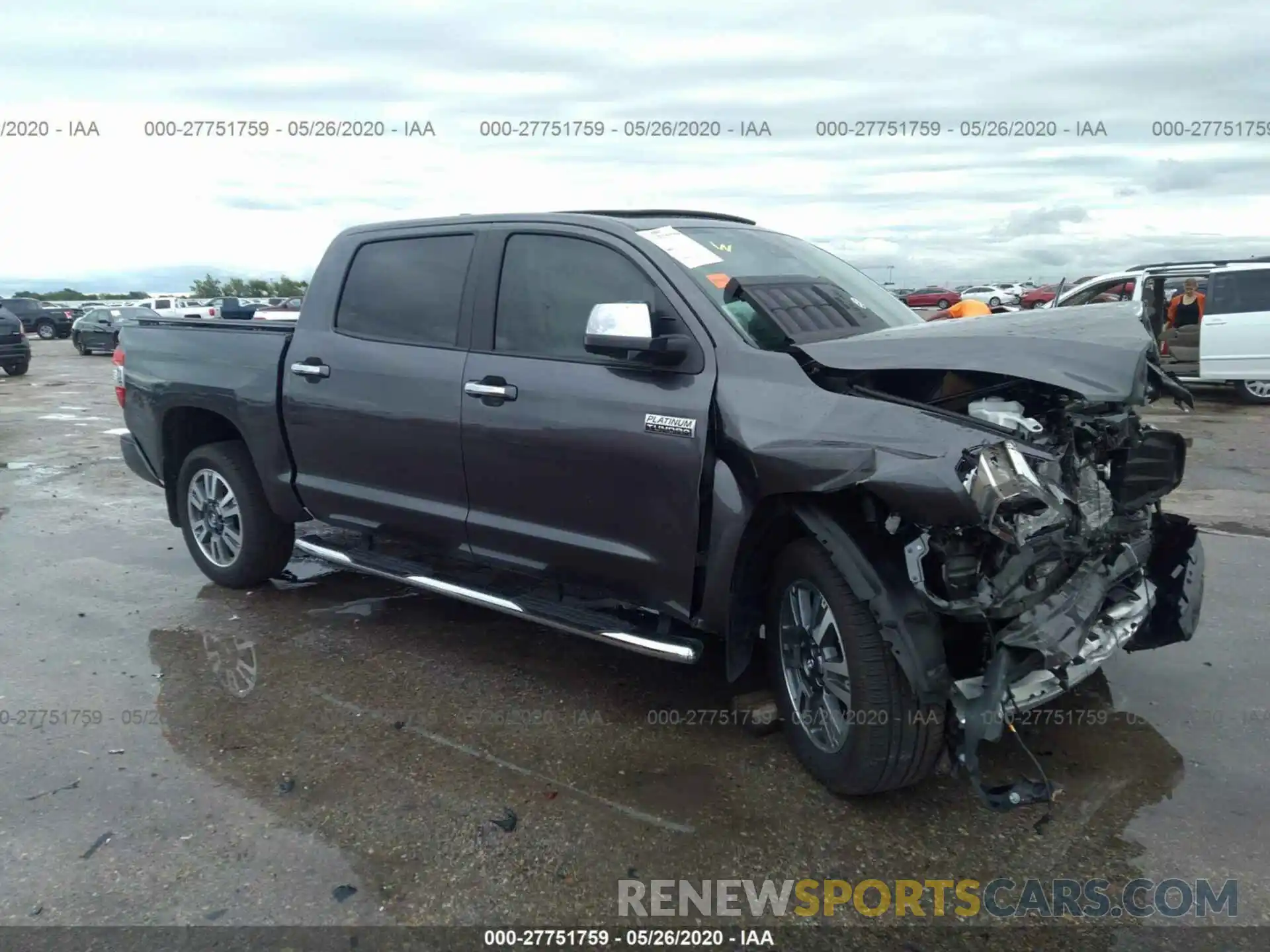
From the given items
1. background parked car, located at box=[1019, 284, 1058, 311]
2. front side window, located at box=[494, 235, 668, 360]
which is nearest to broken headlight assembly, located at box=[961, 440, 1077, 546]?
front side window, located at box=[494, 235, 668, 360]

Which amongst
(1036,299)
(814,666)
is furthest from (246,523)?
(1036,299)

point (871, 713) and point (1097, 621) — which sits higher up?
point (1097, 621)

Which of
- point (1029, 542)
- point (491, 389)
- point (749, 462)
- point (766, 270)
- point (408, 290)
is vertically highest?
point (766, 270)

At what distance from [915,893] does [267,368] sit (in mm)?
3864

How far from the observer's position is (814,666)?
3457mm

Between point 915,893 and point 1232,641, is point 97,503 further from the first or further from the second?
point 1232,641

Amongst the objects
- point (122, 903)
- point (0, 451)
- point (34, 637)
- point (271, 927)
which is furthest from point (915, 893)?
point (0, 451)

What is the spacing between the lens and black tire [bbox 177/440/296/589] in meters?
5.46

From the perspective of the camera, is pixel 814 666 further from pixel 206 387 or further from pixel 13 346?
pixel 13 346

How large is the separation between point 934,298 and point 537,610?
166 feet

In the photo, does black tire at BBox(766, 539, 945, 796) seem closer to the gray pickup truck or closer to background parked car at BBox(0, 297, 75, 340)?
the gray pickup truck

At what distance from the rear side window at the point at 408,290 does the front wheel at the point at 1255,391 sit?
487 inches

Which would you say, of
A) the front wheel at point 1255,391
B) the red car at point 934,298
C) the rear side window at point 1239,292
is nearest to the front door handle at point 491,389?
the rear side window at point 1239,292

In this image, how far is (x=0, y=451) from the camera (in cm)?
1093
